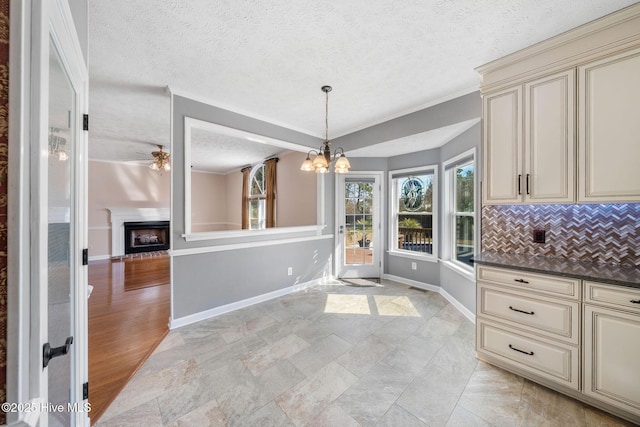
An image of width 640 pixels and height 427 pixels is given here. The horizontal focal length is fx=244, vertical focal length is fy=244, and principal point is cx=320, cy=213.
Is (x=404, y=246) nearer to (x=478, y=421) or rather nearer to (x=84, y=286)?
(x=478, y=421)

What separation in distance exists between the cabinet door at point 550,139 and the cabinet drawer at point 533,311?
78cm

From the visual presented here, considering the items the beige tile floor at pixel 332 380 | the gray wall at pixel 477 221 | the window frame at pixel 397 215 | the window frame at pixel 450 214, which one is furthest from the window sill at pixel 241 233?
the gray wall at pixel 477 221

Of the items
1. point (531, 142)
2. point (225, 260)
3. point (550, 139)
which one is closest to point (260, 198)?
point (225, 260)

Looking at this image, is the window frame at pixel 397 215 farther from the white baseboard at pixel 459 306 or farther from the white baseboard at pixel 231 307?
the white baseboard at pixel 231 307

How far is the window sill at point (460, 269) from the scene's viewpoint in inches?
115

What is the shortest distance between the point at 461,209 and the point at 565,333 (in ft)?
6.35

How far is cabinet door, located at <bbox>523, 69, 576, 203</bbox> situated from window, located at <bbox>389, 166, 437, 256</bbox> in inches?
72.8

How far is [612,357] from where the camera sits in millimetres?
1560

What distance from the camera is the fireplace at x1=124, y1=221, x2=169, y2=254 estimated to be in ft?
21.8

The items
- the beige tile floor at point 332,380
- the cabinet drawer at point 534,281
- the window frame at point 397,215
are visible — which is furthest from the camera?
the window frame at point 397,215

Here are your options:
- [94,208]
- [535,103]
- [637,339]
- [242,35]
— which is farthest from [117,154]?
[637,339]

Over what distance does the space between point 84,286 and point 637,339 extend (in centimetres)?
328

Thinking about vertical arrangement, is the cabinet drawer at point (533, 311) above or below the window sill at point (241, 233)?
below

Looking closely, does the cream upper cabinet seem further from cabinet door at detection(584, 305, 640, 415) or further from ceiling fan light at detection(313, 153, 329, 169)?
ceiling fan light at detection(313, 153, 329, 169)
